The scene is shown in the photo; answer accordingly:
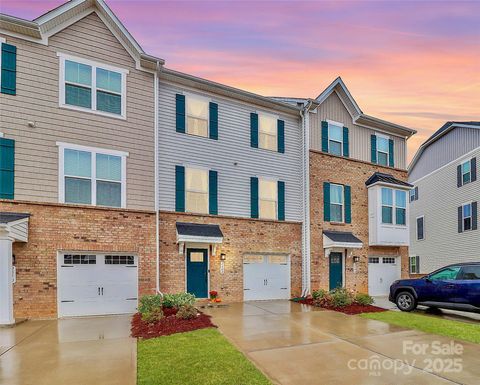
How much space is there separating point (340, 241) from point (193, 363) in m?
12.0

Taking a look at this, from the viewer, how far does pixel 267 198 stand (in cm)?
1639

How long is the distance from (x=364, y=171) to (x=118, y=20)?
14312 millimetres

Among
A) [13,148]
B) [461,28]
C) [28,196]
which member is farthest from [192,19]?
[461,28]

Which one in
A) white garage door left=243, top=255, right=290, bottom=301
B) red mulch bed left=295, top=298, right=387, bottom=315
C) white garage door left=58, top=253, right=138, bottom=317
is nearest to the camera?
white garage door left=58, top=253, right=138, bottom=317

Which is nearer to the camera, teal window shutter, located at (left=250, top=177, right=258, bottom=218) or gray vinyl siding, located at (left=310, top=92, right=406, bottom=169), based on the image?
teal window shutter, located at (left=250, top=177, right=258, bottom=218)

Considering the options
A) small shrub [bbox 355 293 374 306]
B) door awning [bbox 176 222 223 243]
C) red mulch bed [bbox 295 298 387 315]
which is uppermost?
door awning [bbox 176 222 223 243]

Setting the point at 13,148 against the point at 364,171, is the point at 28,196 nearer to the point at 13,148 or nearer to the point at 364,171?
the point at 13,148

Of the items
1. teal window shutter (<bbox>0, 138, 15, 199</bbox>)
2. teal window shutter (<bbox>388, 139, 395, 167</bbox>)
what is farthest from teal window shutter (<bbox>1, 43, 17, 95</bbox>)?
teal window shutter (<bbox>388, 139, 395, 167</bbox>)

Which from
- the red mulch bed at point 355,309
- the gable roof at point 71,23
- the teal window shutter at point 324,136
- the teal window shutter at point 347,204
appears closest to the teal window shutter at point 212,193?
the gable roof at point 71,23

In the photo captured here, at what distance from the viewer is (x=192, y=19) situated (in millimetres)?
12445

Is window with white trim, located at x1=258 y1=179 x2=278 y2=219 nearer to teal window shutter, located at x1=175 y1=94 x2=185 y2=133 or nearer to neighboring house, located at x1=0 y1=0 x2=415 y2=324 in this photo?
neighboring house, located at x1=0 y1=0 x2=415 y2=324

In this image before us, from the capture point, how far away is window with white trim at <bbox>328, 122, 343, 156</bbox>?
18.3 metres

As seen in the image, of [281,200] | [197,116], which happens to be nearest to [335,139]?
[281,200]

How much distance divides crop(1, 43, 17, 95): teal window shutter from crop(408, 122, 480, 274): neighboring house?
24494mm
